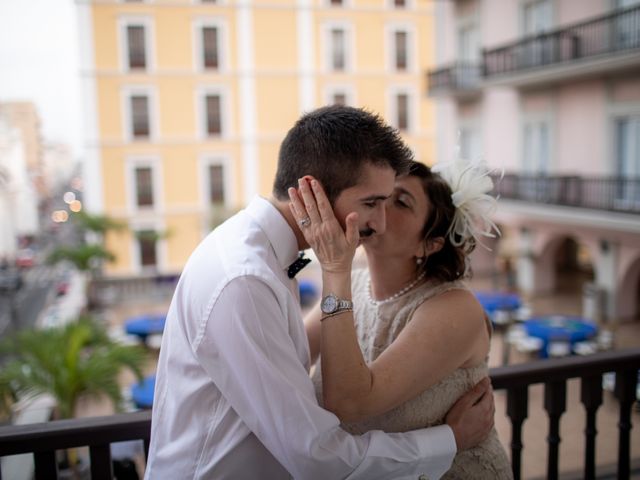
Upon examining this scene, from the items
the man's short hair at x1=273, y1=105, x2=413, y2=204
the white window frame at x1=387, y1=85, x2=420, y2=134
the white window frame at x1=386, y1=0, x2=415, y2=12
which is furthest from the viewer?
the white window frame at x1=387, y1=85, x2=420, y2=134

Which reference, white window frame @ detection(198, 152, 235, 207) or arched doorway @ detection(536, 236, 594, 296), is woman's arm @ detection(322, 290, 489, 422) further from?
white window frame @ detection(198, 152, 235, 207)

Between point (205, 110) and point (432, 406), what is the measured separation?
20.7 meters

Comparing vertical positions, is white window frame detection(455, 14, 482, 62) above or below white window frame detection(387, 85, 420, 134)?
above

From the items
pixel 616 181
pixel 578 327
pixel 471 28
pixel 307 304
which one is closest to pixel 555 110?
pixel 616 181

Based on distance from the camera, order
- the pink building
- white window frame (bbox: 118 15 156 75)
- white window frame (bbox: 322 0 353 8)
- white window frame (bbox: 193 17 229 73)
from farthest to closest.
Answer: white window frame (bbox: 322 0 353 8) < white window frame (bbox: 193 17 229 73) < white window frame (bbox: 118 15 156 75) < the pink building

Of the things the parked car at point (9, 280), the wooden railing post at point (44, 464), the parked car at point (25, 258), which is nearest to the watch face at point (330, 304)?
the wooden railing post at point (44, 464)

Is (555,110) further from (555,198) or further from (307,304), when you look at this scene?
(307,304)

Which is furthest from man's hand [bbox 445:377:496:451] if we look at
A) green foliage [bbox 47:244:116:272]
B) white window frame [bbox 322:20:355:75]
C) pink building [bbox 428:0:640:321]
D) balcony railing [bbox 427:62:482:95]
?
white window frame [bbox 322:20:355:75]

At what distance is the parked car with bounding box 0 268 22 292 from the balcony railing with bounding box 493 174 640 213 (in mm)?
11554

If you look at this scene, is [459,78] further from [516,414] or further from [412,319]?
[412,319]

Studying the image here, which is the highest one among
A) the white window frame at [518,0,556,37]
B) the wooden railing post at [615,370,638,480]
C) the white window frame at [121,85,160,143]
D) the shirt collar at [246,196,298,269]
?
the white window frame at [518,0,556,37]

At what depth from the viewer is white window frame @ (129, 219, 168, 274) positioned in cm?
2117

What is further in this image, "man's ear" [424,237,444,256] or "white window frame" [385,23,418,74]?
"white window frame" [385,23,418,74]

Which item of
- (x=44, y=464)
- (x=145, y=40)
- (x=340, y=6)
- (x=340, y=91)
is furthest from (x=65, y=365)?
(x=340, y=6)
